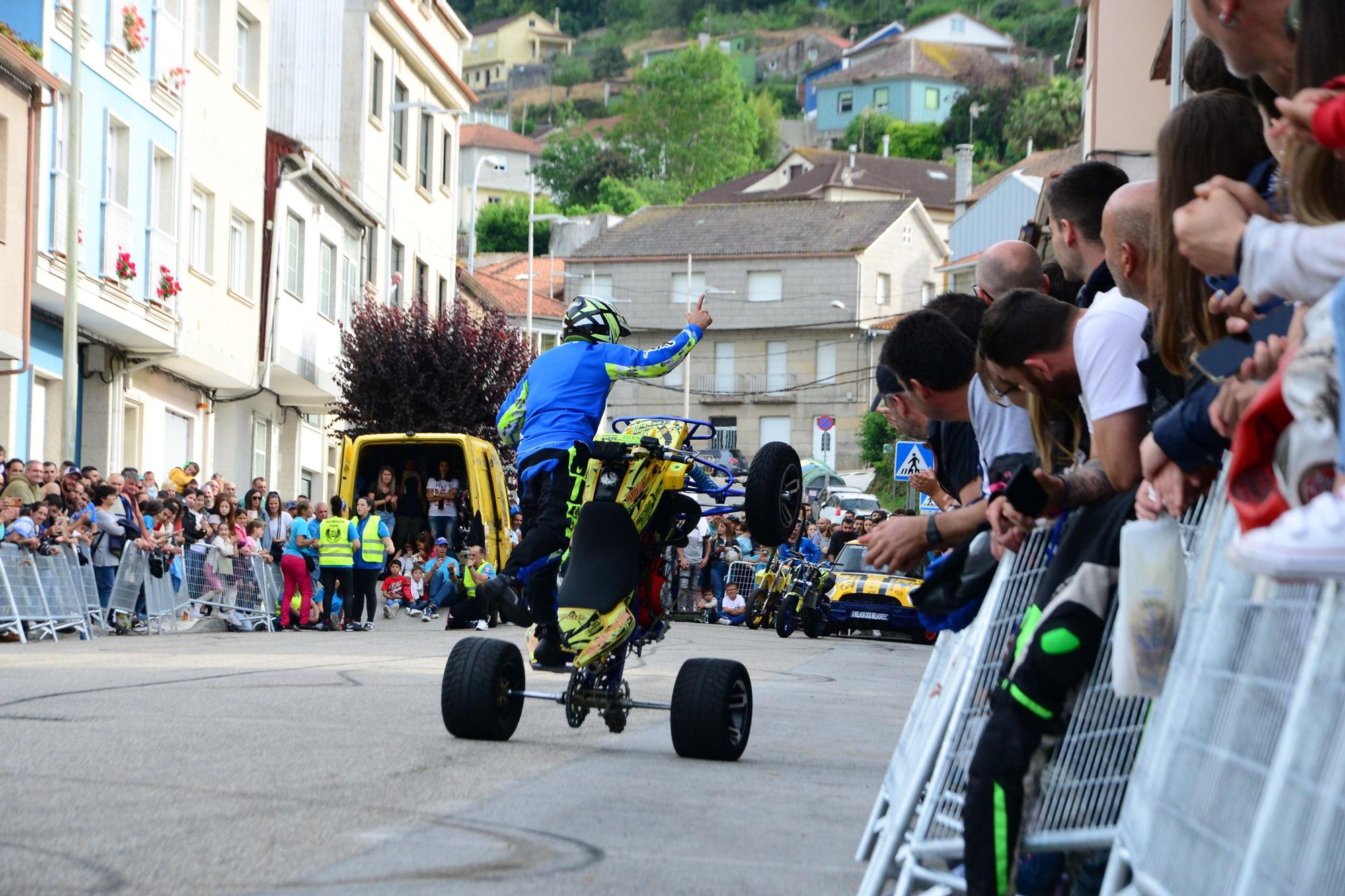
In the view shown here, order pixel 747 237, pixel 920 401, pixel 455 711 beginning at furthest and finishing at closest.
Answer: pixel 747 237
pixel 455 711
pixel 920 401

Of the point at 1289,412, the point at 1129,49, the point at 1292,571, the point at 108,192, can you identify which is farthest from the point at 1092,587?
the point at 1129,49

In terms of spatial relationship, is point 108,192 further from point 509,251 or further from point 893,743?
point 509,251

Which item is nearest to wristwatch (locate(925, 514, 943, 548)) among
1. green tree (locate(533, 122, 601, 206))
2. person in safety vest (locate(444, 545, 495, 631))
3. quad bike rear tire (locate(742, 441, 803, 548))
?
quad bike rear tire (locate(742, 441, 803, 548))

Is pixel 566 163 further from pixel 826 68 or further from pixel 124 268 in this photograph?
pixel 124 268

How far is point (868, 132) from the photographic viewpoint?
449ft

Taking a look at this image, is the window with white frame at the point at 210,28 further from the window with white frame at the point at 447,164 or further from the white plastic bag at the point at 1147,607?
the white plastic bag at the point at 1147,607

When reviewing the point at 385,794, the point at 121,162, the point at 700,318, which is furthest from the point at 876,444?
the point at 385,794

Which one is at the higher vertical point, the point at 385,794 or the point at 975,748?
the point at 975,748

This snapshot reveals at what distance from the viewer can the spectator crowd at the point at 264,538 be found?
18.6m

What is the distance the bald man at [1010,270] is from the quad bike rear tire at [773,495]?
1865 mm

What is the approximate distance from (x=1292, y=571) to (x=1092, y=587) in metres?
1.58

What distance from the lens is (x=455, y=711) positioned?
27.8ft

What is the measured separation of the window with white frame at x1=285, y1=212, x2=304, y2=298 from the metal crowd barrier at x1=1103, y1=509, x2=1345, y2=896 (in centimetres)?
3194

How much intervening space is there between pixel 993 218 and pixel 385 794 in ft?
213
